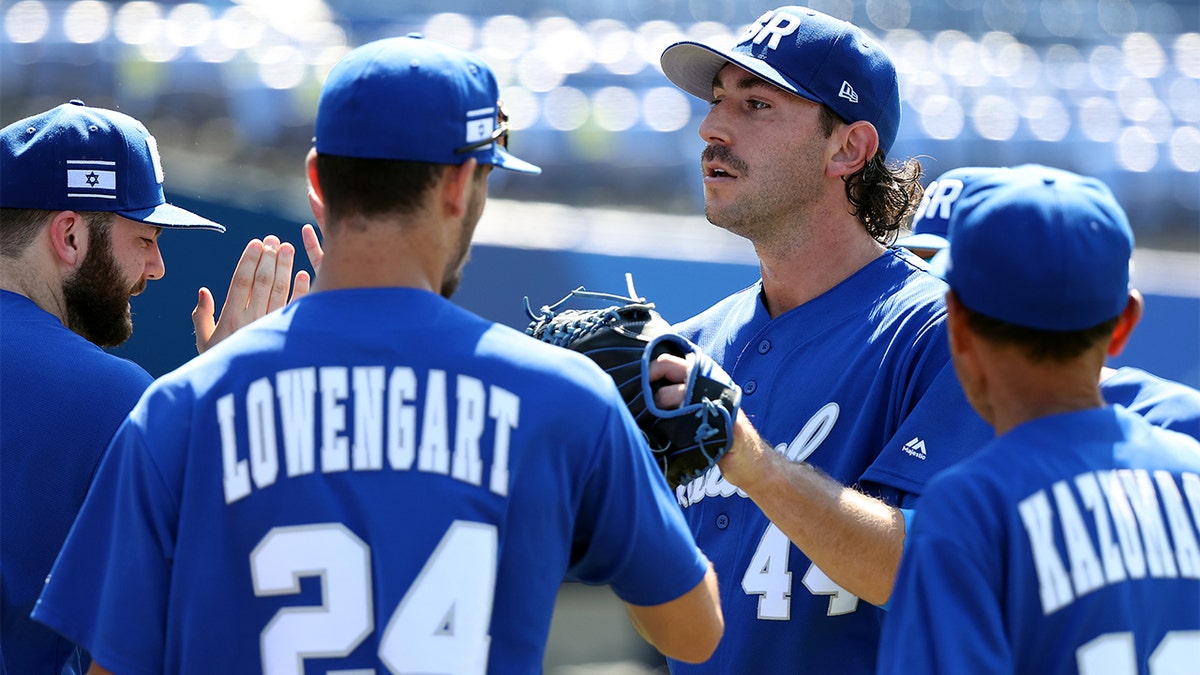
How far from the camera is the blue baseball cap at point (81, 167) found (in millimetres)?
2516

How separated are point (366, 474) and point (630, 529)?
33 cm

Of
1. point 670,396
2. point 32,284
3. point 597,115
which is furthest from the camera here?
point 597,115

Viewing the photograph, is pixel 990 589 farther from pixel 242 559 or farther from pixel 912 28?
pixel 912 28

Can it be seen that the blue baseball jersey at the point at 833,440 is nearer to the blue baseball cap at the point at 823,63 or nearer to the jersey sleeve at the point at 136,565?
the blue baseball cap at the point at 823,63

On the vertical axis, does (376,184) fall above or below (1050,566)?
above

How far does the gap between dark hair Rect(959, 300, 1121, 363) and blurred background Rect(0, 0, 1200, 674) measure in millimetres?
3022

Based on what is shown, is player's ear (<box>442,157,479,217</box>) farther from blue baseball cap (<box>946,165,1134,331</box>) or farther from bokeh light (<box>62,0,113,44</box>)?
bokeh light (<box>62,0,113,44</box>)

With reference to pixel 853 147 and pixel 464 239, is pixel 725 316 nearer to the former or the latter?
pixel 853 147

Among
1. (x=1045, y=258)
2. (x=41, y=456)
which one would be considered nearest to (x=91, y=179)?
(x=41, y=456)

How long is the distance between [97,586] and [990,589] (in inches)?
40.6

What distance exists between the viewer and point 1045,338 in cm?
147

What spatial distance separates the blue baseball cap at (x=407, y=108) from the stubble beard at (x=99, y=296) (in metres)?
1.18

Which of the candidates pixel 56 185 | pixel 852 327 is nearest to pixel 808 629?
pixel 852 327

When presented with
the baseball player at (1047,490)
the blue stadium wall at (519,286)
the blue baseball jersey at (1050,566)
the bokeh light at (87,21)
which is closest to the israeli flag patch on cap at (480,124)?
the baseball player at (1047,490)
